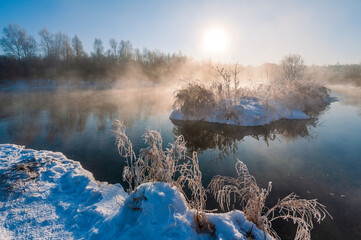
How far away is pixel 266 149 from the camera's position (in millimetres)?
6945

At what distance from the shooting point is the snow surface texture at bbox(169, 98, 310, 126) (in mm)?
10163

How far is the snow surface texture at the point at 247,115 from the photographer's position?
33.3 feet

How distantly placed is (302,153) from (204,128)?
449 centimetres

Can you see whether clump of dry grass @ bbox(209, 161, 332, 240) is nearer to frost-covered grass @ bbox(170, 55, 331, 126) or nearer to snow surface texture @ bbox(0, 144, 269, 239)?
snow surface texture @ bbox(0, 144, 269, 239)

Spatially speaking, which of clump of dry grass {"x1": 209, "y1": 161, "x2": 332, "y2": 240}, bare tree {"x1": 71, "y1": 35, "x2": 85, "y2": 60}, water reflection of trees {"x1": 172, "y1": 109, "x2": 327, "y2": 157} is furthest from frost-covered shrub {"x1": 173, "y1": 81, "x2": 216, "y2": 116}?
bare tree {"x1": 71, "y1": 35, "x2": 85, "y2": 60}

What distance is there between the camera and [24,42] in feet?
120

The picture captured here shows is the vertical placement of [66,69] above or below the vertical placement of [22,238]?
above

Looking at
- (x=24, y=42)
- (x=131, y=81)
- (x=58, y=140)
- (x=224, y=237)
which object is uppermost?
(x=24, y=42)

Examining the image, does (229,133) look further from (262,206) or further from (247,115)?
(262,206)

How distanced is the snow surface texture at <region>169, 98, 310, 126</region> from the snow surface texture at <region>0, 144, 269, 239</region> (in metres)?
7.72

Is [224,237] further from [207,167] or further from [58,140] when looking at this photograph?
[58,140]

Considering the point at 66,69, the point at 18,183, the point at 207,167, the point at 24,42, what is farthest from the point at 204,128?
the point at 24,42

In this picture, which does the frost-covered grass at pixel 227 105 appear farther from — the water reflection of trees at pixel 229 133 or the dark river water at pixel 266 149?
the dark river water at pixel 266 149

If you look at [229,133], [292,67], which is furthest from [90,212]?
[292,67]
